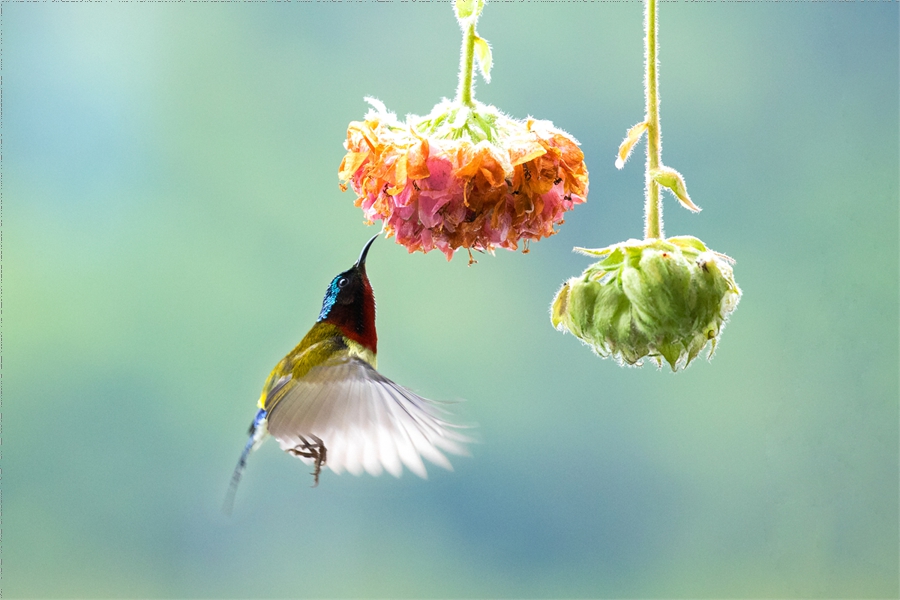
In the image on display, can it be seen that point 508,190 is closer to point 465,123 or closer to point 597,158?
point 465,123

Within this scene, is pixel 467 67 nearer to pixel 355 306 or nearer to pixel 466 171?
pixel 466 171

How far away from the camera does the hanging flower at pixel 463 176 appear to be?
2.01 feet

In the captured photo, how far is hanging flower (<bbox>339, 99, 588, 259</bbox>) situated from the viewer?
611 millimetres

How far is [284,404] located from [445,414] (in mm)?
250

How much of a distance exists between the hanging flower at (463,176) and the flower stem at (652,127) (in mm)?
57

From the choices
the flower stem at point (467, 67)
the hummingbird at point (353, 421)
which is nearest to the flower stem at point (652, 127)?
the flower stem at point (467, 67)

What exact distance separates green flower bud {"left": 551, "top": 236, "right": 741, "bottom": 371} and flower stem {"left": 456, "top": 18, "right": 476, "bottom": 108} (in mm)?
134

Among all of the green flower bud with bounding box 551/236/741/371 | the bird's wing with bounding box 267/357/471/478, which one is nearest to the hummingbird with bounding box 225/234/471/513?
the bird's wing with bounding box 267/357/471/478

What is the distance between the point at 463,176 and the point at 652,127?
13 cm

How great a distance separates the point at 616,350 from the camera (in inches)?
25.4

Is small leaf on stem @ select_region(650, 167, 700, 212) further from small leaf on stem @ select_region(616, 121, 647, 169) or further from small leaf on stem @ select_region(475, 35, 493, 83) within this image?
small leaf on stem @ select_region(475, 35, 493, 83)

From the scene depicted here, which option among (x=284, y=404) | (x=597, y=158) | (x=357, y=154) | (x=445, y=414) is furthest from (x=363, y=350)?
(x=597, y=158)

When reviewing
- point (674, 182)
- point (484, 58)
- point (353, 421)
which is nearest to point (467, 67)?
point (484, 58)

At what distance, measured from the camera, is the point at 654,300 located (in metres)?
0.62
